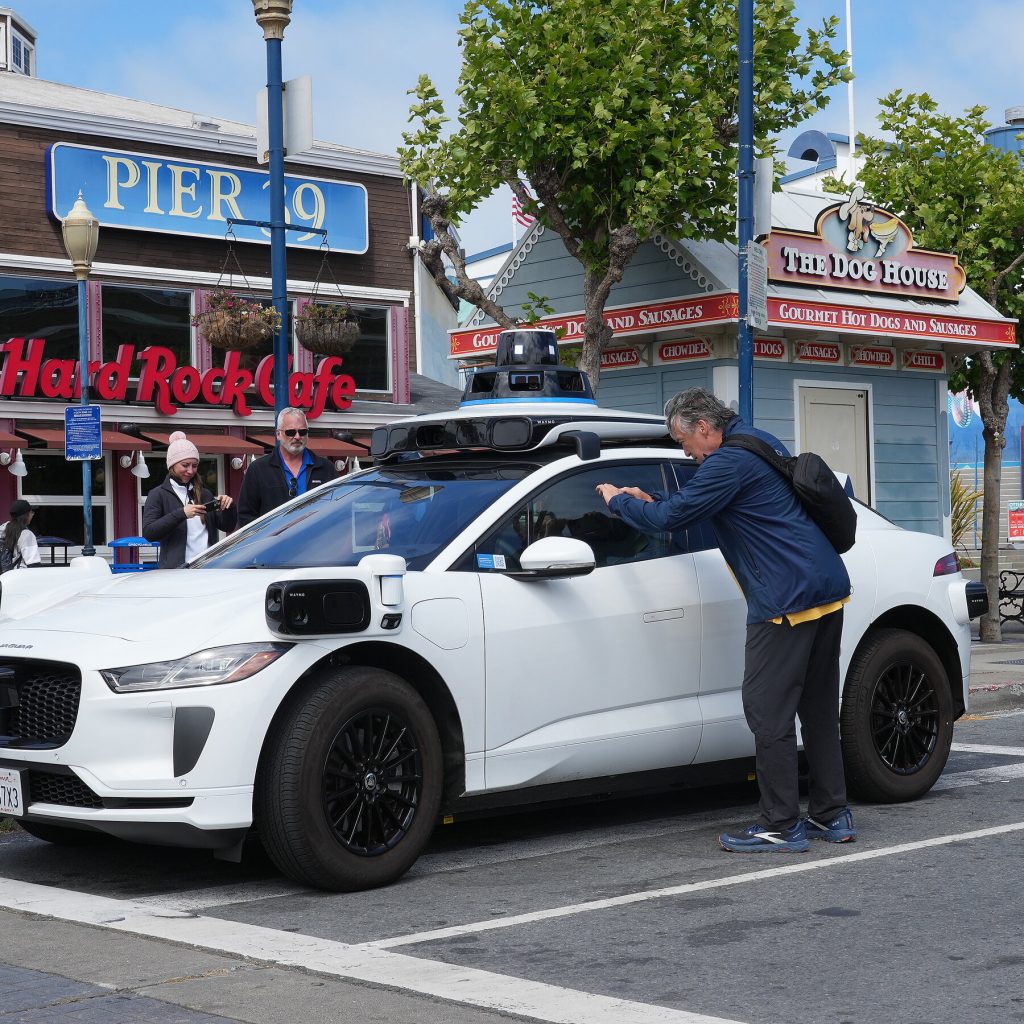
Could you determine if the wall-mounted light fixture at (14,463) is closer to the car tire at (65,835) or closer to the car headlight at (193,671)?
the car tire at (65,835)

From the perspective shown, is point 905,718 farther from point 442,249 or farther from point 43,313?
point 43,313

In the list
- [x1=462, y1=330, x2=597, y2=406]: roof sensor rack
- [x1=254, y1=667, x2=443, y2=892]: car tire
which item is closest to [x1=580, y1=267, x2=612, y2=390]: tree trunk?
[x1=462, y1=330, x2=597, y2=406]: roof sensor rack

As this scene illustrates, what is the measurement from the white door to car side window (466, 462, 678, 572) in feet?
36.0

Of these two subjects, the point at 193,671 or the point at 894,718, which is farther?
the point at 894,718

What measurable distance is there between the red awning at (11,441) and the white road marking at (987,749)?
15.5 meters

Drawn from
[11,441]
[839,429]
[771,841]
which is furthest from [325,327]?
[771,841]

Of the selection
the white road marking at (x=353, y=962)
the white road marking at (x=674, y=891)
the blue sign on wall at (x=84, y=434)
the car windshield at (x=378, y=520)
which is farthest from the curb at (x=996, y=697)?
the blue sign on wall at (x=84, y=434)

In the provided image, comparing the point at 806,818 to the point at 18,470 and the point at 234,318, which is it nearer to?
the point at 234,318

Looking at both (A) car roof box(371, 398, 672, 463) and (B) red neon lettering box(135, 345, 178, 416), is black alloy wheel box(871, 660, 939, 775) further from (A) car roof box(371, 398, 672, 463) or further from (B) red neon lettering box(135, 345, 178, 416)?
(B) red neon lettering box(135, 345, 178, 416)

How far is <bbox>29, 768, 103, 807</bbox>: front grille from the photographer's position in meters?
5.82

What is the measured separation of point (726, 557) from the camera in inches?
265

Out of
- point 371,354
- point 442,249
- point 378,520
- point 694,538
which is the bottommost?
point 694,538

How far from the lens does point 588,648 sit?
21.5 ft

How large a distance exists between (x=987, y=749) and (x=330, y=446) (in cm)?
1666
